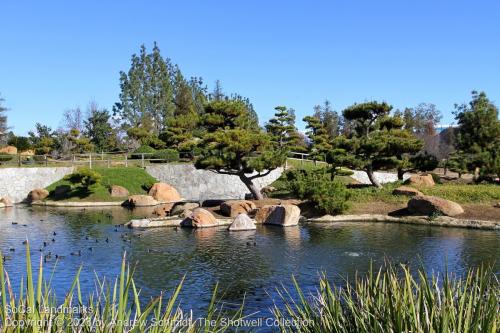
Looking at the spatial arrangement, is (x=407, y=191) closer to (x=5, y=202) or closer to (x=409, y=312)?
(x=409, y=312)

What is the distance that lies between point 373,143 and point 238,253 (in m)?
16.2

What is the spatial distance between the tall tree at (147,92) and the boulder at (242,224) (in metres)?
44.9

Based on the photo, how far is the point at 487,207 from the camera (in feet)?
85.1

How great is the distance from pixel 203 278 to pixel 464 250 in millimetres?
10097

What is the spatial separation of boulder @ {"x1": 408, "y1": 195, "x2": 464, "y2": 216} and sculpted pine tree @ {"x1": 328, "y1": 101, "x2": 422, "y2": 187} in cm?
593

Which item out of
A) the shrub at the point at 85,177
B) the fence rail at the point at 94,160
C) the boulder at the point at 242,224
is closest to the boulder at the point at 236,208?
the boulder at the point at 242,224

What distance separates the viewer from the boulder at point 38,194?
1521 inches

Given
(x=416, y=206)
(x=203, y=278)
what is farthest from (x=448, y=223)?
(x=203, y=278)

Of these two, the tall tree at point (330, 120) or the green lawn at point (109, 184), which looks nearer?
the green lawn at point (109, 184)

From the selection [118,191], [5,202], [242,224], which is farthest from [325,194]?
[5,202]

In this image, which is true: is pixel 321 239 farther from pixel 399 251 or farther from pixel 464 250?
pixel 464 250

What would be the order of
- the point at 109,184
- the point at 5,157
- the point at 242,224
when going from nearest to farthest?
the point at 242,224 < the point at 109,184 < the point at 5,157

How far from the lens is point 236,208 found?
91.5ft

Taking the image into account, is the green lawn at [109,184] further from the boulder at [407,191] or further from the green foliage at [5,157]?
the boulder at [407,191]
